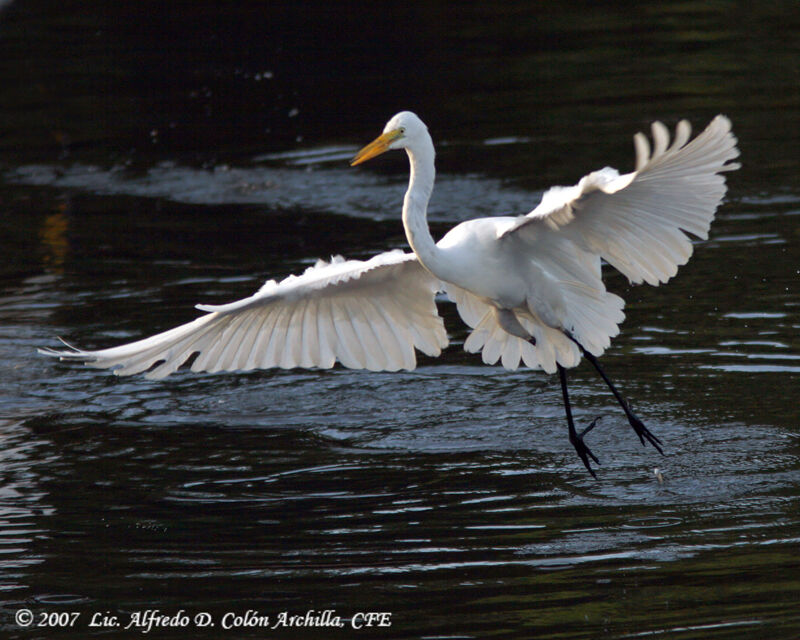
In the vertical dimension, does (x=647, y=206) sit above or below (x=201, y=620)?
above

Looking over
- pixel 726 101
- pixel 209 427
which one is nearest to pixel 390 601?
pixel 209 427

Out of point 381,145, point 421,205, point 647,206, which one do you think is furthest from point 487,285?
point 647,206

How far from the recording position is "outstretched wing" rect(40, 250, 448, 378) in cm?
675

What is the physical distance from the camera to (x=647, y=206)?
20.3 feet

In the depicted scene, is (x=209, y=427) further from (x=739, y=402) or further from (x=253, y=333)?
(x=739, y=402)

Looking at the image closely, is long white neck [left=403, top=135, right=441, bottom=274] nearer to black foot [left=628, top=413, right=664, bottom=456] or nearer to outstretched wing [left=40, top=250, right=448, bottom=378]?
outstretched wing [left=40, top=250, right=448, bottom=378]

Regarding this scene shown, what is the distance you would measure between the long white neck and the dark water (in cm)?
112

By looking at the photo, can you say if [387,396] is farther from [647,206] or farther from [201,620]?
[201,620]

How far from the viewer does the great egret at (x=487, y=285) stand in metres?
6.11

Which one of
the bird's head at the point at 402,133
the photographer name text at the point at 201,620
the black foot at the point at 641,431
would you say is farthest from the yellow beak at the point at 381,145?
the photographer name text at the point at 201,620

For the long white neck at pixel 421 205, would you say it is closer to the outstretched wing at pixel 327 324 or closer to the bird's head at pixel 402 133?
the bird's head at pixel 402 133

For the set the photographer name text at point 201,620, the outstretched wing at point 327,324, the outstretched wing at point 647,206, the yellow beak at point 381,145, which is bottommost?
the photographer name text at point 201,620

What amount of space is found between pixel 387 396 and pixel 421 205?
1892mm

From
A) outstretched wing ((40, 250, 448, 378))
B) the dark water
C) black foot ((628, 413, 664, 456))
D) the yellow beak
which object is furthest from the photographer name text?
the yellow beak
